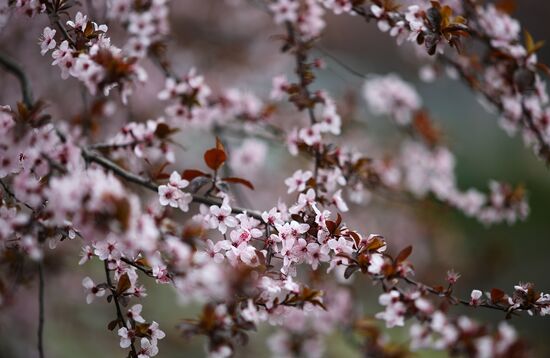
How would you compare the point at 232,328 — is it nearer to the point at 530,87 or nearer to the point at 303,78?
the point at 303,78

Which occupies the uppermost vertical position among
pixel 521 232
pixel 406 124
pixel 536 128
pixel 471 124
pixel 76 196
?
pixel 471 124

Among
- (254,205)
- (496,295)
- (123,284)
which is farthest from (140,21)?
(254,205)

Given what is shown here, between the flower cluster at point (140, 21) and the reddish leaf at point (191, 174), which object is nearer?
the reddish leaf at point (191, 174)

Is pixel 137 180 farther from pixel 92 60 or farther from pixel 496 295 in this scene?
pixel 496 295

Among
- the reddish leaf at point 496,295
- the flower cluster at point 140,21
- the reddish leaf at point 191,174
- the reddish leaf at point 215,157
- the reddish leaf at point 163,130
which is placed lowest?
the reddish leaf at point 496,295

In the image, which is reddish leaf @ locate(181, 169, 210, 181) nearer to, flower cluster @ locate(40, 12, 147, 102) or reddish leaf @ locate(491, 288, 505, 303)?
flower cluster @ locate(40, 12, 147, 102)

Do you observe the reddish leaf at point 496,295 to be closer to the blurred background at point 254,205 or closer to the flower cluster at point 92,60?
the flower cluster at point 92,60

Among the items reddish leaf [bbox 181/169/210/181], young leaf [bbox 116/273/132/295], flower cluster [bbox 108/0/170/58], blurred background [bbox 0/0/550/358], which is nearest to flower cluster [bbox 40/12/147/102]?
flower cluster [bbox 108/0/170/58]

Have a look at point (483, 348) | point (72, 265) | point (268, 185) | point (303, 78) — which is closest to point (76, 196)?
point (483, 348)

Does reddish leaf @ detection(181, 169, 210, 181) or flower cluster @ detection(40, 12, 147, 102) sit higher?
flower cluster @ detection(40, 12, 147, 102)

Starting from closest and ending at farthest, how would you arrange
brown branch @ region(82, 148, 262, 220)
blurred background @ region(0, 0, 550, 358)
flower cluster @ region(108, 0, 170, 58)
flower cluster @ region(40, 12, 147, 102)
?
flower cluster @ region(40, 12, 147, 102) → brown branch @ region(82, 148, 262, 220) → flower cluster @ region(108, 0, 170, 58) → blurred background @ region(0, 0, 550, 358)

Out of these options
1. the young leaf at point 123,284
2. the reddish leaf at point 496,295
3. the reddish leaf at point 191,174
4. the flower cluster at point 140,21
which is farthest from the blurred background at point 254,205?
the young leaf at point 123,284
